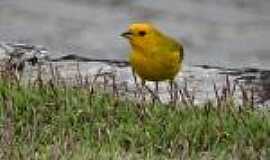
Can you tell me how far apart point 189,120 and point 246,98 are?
0.44 m

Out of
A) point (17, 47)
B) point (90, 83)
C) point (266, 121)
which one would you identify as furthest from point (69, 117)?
point (17, 47)

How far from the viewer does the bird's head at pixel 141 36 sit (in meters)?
9.24

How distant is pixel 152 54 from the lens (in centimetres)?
920

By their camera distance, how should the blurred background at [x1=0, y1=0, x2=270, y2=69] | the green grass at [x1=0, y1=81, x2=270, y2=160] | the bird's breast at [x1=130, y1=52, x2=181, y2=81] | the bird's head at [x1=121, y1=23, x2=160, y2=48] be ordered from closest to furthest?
the green grass at [x1=0, y1=81, x2=270, y2=160] < the bird's breast at [x1=130, y1=52, x2=181, y2=81] < the bird's head at [x1=121, y1=23, x2=160, y2=48] < the blurred background at [x1=0, y1=0, x2=270, y2=69]

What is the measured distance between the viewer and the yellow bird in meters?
9.14

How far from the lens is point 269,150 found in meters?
7.86

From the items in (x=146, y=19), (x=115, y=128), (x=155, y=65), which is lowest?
(x=115, y=128)

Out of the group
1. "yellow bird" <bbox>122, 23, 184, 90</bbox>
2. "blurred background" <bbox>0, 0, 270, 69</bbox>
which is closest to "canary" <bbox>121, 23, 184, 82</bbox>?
"yellow bird" <bbox>122, 23, 184, 90</bbox>

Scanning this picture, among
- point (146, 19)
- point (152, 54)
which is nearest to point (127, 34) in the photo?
point (152, 54)

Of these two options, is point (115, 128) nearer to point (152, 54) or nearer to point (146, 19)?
point (152, 54)

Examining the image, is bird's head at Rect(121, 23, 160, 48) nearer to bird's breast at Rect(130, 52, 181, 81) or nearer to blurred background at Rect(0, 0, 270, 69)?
bird's breast at Rect(130, 52, 181, 81)

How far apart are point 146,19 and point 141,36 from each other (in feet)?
16.0

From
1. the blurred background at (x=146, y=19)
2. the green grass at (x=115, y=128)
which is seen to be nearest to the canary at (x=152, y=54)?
the green grass at (x=115, y=128)

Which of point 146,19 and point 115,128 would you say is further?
point 146,19
